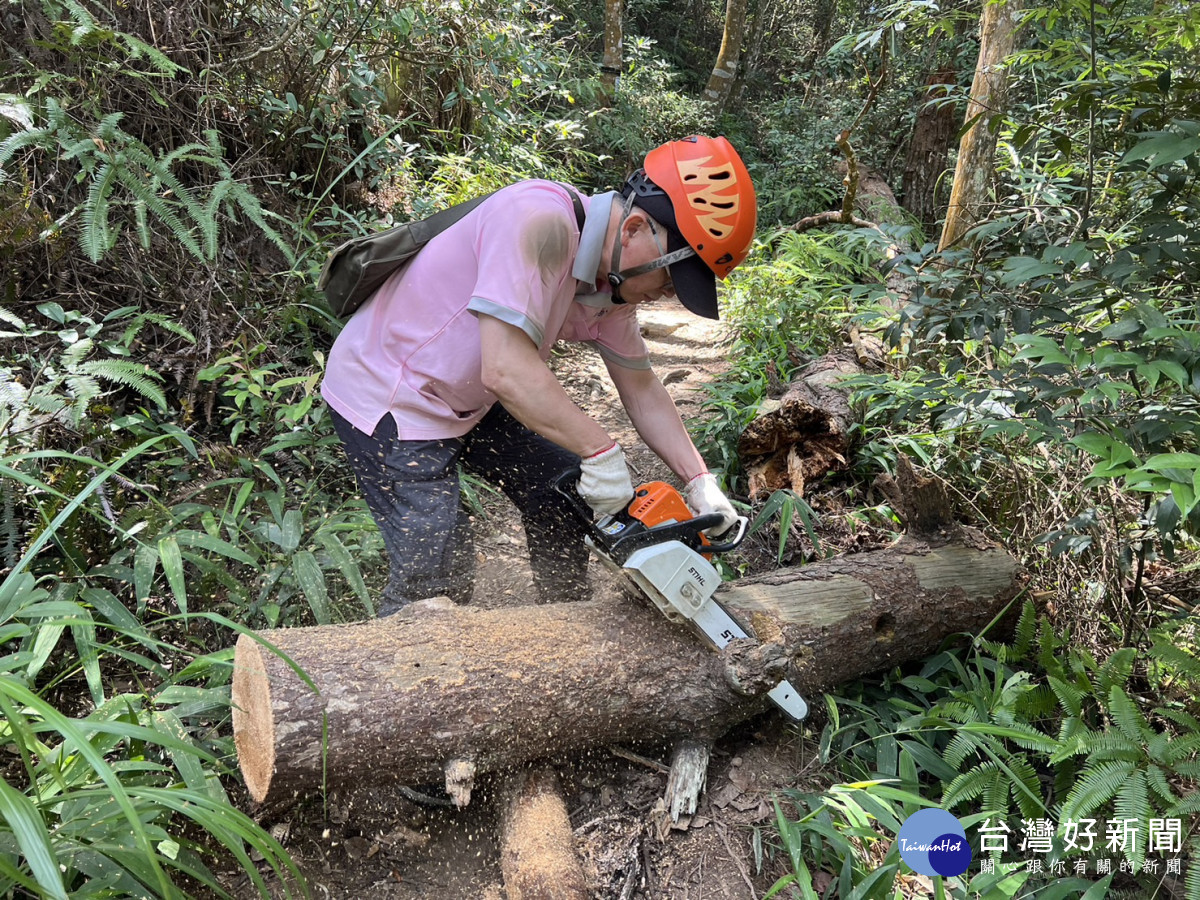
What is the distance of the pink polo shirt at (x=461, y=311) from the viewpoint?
212cm

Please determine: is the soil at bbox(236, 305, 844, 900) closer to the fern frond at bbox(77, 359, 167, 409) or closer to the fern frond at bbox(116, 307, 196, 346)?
the fern frond at bbox(77, 359, 167, 409)

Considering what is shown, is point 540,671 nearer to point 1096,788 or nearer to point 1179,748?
point 1096,788

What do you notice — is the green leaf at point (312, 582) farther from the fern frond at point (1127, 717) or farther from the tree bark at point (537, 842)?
the fern frond at point (1127, 717)

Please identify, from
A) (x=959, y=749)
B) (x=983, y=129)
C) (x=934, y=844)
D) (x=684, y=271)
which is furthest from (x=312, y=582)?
(x=983, y=129)

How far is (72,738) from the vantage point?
124 centimetres

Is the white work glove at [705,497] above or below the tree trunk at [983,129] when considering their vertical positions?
below

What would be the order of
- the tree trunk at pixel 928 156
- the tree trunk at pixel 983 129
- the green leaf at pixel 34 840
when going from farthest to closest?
the tree trunk at pixel 928 156, the tree trunk at pixel 983 129, the green leaf at pixel 34 840

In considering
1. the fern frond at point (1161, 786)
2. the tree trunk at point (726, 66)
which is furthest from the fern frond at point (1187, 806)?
the tree trunk at point (726, 66)

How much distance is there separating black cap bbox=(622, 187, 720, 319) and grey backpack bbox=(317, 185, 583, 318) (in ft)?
1.86

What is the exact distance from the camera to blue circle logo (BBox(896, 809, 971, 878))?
6.48ft

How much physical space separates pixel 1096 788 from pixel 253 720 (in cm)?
232

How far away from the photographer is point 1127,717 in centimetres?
212

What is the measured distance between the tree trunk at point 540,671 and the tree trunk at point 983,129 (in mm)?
2358

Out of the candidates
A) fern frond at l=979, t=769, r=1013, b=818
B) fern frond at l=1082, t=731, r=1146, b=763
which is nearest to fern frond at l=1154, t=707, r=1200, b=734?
fern frond at l=1082, t=731, r=1146, b=763
